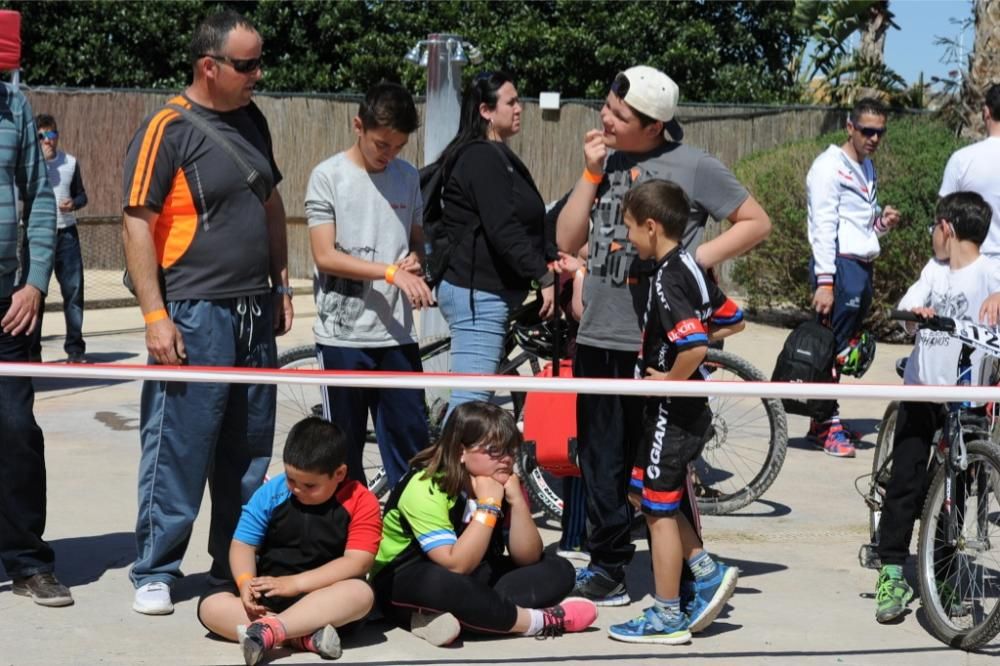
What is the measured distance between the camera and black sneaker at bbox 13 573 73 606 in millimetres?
5148

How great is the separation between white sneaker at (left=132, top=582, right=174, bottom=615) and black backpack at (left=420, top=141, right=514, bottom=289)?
167 centimetres

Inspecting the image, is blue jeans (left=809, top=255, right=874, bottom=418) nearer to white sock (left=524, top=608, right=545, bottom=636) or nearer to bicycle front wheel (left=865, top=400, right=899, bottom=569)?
bicycle front wheel (left=865, top=400, right=899, bottom=569)

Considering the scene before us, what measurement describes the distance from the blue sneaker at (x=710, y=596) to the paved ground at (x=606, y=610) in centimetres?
7

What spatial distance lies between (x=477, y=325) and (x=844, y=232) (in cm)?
306

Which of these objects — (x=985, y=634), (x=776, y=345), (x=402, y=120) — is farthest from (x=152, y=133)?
(x=776, y=345)

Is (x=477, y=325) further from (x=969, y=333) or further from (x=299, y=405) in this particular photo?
(x=299, y=405)

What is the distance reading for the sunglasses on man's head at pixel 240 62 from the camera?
5051 mm

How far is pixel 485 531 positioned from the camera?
195 inches

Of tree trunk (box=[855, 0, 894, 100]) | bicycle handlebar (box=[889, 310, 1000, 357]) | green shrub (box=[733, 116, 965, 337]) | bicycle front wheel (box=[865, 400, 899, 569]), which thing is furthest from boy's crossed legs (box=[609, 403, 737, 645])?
tree trunk (box=[855, 0, 894, 100])

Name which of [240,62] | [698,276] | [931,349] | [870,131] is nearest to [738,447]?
[870,131]

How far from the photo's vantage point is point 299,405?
26.3 ft

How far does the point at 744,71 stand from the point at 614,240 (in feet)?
50.3

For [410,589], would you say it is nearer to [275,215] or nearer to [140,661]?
[140,661]

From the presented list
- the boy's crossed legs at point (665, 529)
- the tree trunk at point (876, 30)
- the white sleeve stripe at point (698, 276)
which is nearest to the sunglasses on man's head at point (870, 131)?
the white sleeve stripe at point (698, 276)
